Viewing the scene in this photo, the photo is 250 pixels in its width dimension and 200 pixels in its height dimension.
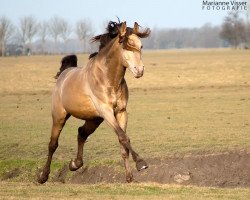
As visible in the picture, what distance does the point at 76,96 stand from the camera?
1292 centimetres

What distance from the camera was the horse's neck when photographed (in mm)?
12141

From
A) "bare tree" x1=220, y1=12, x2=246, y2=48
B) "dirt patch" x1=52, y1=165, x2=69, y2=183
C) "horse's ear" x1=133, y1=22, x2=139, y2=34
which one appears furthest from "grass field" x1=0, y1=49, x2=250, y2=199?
"bare tree" x1=220, y1=12, x2=246, y2=48

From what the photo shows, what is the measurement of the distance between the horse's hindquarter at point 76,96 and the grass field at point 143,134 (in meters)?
1.39

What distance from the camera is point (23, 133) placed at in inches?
909

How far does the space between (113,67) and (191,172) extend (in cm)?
450

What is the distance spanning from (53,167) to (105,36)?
5354 millimetres

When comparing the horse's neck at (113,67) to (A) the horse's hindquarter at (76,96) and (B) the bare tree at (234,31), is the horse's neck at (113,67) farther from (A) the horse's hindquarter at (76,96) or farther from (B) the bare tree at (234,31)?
(B) the bare tree at (234,31)

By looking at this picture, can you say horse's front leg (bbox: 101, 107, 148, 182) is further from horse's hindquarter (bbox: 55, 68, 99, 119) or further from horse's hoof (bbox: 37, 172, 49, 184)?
horse's hoof (bbox: 37, 172, 49, 184)

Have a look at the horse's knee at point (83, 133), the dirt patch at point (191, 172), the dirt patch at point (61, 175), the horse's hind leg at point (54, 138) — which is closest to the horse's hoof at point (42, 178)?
the horse's hind leg at point (54, 138)

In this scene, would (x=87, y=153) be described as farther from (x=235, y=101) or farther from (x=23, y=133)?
(x=235, y=101)

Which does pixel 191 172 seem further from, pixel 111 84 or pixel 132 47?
pixel 132 47

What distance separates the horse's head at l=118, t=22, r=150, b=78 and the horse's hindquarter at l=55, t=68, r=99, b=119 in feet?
3.53

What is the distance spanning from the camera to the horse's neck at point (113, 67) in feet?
39.8

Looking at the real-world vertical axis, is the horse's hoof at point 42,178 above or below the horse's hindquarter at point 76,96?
below
